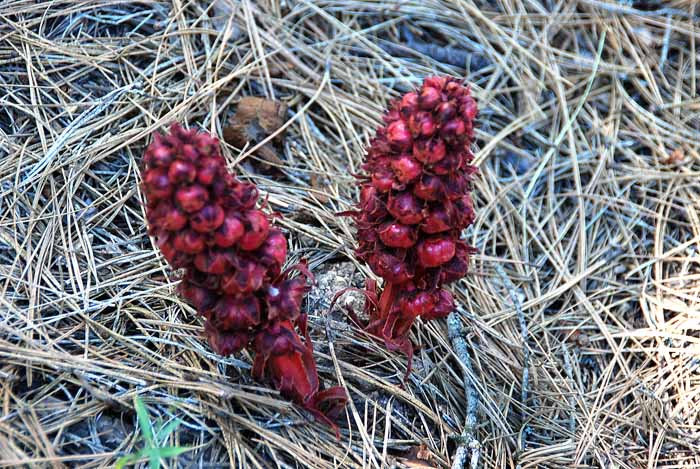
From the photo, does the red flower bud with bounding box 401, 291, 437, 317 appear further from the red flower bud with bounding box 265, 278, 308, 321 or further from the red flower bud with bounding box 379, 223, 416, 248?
the red flower bud with bounding box 265, 278, 308, 321

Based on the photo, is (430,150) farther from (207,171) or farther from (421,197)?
(207,171)

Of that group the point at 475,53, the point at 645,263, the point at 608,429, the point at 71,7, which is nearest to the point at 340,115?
the point at 475,53

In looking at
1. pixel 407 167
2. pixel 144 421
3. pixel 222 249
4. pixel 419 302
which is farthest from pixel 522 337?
pixel 144 421

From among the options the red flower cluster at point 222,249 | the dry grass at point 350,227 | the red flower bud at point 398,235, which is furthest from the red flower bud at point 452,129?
the dry grass at point 350,227

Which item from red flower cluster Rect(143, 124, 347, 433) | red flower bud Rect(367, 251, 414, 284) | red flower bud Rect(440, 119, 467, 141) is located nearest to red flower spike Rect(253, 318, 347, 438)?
red flower cluster Rect(143, 124, 347, 433)

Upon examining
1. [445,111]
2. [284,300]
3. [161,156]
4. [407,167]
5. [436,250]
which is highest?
[445,111]

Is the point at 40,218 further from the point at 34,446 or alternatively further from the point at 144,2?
the point at 144,2
